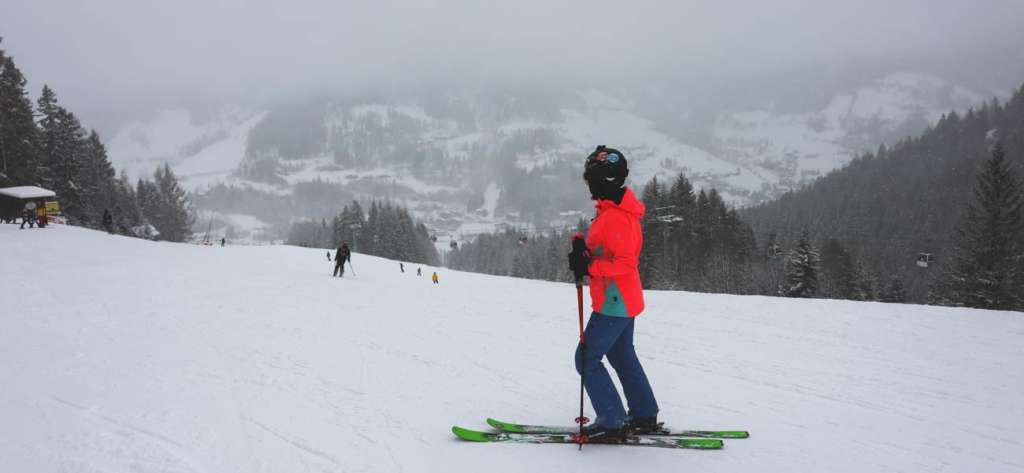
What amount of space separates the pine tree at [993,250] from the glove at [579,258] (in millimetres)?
42883

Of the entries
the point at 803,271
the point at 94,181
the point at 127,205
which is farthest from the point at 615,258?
the point at 127,205

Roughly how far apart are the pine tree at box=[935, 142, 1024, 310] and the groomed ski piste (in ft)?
108

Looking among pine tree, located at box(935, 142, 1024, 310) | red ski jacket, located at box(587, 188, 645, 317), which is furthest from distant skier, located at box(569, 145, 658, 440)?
pine tree, located at box(935, 142, 1024, 310)

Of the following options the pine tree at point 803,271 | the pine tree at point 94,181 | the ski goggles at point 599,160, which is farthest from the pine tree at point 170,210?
the ski goggles at point 599,160

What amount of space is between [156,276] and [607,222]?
53.8 ft

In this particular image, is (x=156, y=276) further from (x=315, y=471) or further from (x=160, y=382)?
(x=315, y=471)

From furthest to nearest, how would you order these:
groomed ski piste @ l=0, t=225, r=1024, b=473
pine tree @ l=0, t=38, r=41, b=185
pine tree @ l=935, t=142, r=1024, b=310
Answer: pine tree @ l=0, t=38, r=41, b=185
pine tree @ l=935, t=142, r=1024, b=310
groomed ski piste @ l=0, t=225, r=1024, b=473

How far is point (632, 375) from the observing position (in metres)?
4.39

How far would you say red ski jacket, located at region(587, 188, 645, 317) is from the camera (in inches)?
159

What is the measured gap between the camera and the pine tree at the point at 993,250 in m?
33.6

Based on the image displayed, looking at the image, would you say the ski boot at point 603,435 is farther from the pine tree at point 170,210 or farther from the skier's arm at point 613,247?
the pine tree at point 170,210

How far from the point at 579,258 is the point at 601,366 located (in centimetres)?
98

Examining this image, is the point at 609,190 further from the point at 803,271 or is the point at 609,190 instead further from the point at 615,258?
the point at 803,271

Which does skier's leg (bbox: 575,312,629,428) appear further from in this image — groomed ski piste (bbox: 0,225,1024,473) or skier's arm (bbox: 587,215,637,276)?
skier's arm (bbox: 587,215,637,276)
